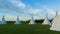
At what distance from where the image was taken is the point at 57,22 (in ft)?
99.1

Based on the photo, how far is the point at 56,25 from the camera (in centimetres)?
2992

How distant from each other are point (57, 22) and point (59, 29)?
1.51 m

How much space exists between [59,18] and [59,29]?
202cm

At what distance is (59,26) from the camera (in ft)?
95.8

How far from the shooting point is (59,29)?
2916 cm

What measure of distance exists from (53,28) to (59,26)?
1.48 metres

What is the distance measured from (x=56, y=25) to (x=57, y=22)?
1.94ft

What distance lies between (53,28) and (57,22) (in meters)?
1.19

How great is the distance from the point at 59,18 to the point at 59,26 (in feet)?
5.27

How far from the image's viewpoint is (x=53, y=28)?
99.7ft

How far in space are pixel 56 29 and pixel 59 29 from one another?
0.56 meters

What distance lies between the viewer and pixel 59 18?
30.2 meters
